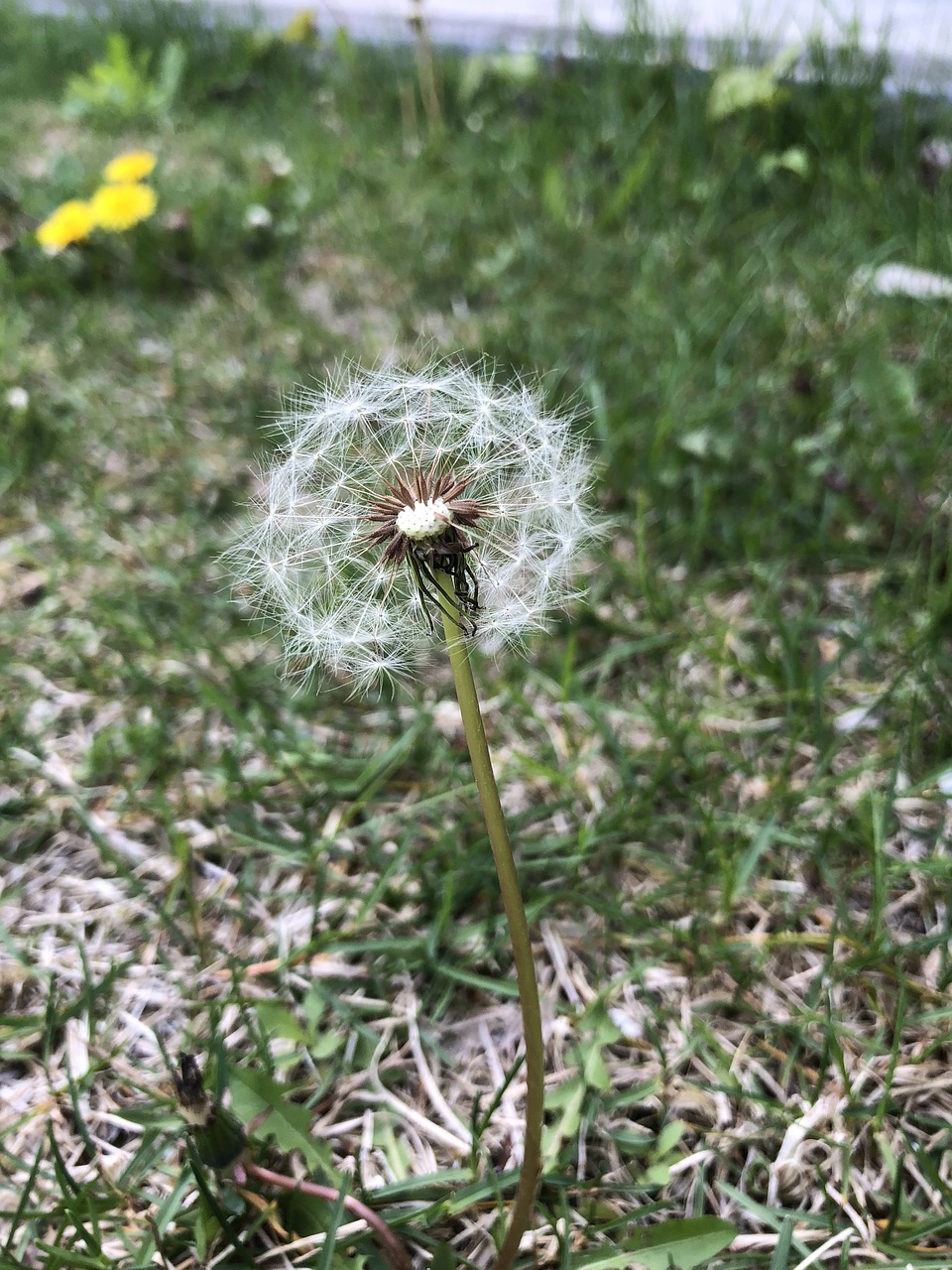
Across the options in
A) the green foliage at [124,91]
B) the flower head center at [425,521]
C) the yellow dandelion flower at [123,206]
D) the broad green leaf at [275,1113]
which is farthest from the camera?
the green foliage at [124,91]

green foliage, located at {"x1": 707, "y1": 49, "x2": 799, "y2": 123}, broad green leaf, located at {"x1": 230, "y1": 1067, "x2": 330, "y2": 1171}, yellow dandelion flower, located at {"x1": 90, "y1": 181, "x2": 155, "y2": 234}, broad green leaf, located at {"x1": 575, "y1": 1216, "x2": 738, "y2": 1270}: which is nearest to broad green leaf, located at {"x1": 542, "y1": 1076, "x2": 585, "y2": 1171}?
broad green leaf, located at {"x1": 575, "y1": 1216, "x2": 738, "y2": 1270}

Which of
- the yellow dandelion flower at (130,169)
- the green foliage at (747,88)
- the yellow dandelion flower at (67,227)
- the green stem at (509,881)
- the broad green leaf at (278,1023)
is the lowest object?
the broad green leaf at (278,1023)

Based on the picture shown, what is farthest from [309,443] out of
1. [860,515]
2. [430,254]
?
[430,254]

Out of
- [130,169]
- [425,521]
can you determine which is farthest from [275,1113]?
[130,169]

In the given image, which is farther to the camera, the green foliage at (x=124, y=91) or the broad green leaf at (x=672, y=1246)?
the green foliage at (x=124, y=91)

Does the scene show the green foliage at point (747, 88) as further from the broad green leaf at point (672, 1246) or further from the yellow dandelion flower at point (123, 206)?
the broad green leaf at point (672, 1246)

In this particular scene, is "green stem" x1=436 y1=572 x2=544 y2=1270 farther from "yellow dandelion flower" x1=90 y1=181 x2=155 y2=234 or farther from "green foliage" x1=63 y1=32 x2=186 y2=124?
"green foliage" x1=63 y1=32 x2=186 y2=124

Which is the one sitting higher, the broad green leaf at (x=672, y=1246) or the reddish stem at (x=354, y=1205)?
the reddish stem at (x=354, y=1205)

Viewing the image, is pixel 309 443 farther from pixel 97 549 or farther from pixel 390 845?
pixel 97 549

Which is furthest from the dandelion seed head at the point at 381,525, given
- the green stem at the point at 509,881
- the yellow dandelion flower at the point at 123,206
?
the yellow dandelion flower at the point at 123,206
